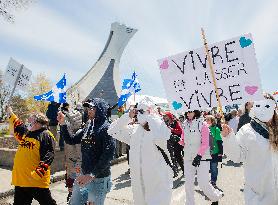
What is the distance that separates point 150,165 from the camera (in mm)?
4801

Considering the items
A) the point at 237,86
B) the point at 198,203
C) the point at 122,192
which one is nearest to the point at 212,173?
the point at 198,203

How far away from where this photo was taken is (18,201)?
204 inches

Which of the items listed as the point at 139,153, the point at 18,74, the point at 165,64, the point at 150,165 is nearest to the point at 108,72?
the point at 18,74

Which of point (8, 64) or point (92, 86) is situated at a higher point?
point (92, 86)

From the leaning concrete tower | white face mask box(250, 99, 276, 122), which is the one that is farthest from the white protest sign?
the leaning concrete tower

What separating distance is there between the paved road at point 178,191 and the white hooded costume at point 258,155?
3.54 meters

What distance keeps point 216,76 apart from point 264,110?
130cm

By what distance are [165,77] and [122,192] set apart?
12.3 feet

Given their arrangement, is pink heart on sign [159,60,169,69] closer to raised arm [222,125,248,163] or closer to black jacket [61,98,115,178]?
black jacket [61,98,115,178]

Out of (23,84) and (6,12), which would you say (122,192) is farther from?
(6,12)

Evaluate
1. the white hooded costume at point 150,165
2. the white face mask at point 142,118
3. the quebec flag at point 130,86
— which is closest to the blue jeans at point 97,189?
the white hooded costume at point 150,165

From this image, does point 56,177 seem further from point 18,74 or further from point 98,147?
point 98,147

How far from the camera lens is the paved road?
736 cm

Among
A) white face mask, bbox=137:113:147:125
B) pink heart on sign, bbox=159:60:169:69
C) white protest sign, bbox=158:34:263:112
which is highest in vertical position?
pink heart on sign, bbox=159:60:169:69
